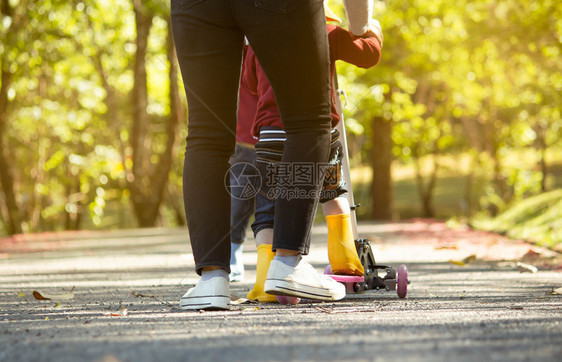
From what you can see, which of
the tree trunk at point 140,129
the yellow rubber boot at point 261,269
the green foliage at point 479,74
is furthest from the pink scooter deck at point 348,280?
the tree trunk at point 140,129

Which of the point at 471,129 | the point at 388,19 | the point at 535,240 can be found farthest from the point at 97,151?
the point at 535,240

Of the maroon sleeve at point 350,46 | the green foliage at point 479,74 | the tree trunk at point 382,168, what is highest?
the green foliage at point 479,74

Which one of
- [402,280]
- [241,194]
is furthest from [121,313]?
[241,194]

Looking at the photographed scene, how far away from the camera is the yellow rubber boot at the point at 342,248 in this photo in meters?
3.68

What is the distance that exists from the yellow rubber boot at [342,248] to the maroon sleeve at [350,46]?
2.44ft

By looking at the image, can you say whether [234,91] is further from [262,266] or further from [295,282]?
[262,266]

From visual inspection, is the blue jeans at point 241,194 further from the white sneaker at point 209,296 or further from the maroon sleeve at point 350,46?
the white sneaker at point 209,296

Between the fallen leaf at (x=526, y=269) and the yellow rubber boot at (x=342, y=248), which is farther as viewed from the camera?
the fallen leaf at (x=526, y=269)

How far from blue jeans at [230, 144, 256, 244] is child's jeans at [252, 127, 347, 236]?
1.20 metres

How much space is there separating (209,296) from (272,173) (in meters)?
0.80

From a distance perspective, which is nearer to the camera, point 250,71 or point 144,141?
point 250,71

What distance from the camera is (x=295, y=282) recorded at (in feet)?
9.94

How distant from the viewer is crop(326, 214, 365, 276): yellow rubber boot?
3.68m

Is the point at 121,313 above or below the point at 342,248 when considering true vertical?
below
